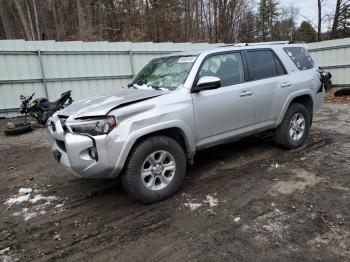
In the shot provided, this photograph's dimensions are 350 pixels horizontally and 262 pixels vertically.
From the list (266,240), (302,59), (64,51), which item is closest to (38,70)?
(64,51)

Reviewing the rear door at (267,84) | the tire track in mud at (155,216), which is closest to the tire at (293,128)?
the rear door at (267,84)

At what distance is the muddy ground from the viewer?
309cm

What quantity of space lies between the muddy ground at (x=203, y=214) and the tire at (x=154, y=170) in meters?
→ 0.18

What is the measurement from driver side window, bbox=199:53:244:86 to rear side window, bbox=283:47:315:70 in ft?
4.23

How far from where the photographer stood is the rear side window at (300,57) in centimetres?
577

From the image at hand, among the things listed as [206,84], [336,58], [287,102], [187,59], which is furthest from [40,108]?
[336,58]

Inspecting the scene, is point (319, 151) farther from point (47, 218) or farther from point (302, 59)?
point (47, 218)

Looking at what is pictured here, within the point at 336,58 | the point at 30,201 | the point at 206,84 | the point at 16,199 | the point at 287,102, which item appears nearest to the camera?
the point at 206,84

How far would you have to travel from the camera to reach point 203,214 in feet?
12.3

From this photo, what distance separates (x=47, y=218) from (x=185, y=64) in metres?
2.72

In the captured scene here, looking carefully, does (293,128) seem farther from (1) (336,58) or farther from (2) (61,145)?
(1) (336,58)

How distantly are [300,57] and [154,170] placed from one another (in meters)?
3.69

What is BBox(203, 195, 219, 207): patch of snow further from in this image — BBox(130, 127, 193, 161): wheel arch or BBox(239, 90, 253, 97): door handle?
BBox(239, 90, 253, 97): door handle

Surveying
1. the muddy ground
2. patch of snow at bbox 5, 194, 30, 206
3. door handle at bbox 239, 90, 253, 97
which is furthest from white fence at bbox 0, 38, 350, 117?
door handle at bbox 239, 90, 253, 97
